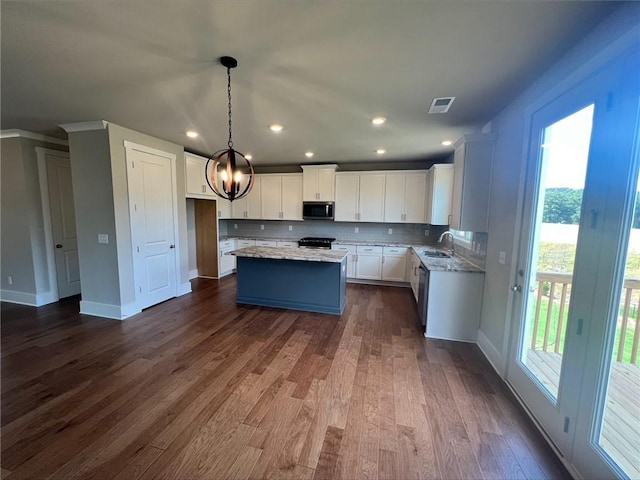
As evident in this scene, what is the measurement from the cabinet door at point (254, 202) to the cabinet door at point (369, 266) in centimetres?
267

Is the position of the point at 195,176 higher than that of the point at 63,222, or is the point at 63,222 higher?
the point at 195,176

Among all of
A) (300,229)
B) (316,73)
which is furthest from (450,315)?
(300,229)

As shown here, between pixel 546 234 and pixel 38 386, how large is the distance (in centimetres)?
437

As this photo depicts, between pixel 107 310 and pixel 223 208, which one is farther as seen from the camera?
pixel 223 208

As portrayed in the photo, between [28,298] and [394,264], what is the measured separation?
633 centimetres

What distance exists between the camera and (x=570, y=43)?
166cm

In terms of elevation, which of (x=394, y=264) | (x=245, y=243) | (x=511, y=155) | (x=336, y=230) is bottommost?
(x=394, y=264)

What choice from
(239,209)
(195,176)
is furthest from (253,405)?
(239,209)

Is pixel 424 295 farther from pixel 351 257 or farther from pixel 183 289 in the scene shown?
pixel 183 289

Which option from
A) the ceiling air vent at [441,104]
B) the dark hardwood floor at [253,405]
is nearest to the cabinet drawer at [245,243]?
the dark hardwood floor at [253,405]

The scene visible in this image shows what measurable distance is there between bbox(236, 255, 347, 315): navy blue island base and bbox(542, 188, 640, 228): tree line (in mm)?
2419

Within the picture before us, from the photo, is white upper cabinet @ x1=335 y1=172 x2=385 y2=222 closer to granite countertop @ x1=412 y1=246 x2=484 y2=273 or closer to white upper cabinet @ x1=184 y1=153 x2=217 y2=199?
granite countertop @ x1=412 y1=246 x2=484 y2=273

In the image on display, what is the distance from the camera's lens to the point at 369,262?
5.43 meters

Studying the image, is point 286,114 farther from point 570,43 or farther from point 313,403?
point 313,403
